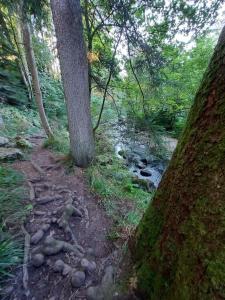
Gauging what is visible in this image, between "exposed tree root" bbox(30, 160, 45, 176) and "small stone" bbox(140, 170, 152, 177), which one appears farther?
"small stone" bbox(140, 170, 152, 177)

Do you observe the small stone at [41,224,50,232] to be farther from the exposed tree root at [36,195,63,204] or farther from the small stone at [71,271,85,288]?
the small stone at [71,271,85,288]

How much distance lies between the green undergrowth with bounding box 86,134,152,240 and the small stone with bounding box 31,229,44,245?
85 cm

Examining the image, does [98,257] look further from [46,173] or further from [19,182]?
[46,173]

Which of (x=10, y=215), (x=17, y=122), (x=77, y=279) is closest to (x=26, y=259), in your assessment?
(x=77, y=279)

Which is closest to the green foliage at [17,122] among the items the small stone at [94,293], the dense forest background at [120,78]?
the dense forest background at [120,78]

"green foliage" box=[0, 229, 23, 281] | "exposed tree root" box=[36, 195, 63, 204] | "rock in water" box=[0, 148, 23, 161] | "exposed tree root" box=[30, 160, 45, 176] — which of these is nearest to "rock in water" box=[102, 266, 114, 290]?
"green foliage" box=[0, 229, 23, 281]

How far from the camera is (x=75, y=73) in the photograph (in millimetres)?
3416

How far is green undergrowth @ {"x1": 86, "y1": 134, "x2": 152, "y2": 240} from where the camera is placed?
2.72 meters

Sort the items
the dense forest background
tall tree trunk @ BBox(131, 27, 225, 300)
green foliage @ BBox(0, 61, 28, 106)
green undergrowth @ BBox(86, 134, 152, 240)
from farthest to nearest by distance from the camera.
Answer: green foliage @ BBox(0, 61, 28, 106)
green undergrowth @ BBox(86, 134, 152, 240)
the dense forest background
tall tree trunk @ BBox(131, 27, 225, 300)

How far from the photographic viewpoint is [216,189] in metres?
0.84

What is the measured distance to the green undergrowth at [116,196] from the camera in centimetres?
272

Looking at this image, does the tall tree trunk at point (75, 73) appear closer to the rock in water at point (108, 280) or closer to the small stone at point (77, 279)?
the small stone at point (77, 279)

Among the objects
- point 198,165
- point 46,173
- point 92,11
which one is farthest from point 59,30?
point 198,165

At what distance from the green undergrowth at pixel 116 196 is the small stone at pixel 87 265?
1.67 feet
